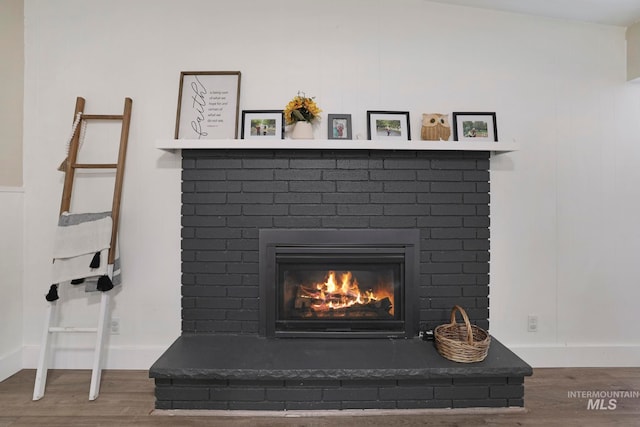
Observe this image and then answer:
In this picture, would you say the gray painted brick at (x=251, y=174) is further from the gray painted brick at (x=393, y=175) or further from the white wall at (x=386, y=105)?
the gray painted brick at (x=393, y=175)

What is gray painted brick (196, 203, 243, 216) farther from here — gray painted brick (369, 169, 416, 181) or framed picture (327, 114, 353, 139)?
gray painted brick (369, 169, 416, 181)

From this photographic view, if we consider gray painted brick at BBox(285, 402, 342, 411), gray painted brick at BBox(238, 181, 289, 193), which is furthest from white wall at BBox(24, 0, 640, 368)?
gray painted brick at BBox(285, 402, 342, 411)

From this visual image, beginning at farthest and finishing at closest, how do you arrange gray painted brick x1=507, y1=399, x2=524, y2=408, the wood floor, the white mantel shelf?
1. the white mantel shelf
2. gray painted brick x1=507, y1=399, x2=524, y2=408
3. the wood floor

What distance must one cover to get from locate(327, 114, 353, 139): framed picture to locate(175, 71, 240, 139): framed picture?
604 mm

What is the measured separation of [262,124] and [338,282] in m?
1.13

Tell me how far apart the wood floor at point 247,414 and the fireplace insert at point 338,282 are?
518mm

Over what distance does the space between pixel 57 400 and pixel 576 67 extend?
12.6 feet

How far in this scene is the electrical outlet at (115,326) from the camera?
93.9 inches

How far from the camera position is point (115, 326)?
7.82ft

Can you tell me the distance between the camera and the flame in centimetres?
234

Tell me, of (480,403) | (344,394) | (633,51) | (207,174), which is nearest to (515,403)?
(480,403)

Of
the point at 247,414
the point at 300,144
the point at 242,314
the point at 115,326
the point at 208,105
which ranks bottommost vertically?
the point at 247,414

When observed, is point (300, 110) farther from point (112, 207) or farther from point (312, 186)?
point (112, 207)

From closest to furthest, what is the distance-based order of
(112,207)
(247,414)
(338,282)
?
(247,414)
(112,207)
(338,282)
